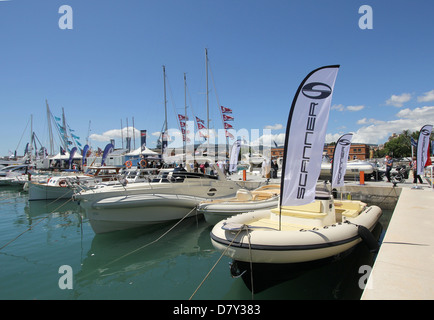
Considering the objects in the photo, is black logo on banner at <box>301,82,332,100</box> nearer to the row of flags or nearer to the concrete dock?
the row of flags

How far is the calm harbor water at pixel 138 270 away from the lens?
17.0 ft

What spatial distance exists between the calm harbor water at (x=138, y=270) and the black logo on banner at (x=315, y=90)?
12.6 feet

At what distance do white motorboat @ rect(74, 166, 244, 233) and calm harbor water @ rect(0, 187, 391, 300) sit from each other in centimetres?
54

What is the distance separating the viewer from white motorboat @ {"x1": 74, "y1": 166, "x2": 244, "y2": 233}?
8836 mm

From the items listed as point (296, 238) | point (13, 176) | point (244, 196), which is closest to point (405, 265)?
point (296, 238)

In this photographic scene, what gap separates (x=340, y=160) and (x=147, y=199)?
8.11 m

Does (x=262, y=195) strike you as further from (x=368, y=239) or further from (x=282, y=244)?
(x=282, y=244)

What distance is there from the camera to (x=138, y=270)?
6355 mm

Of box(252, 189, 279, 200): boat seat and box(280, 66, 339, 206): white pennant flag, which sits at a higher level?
box(280, 66, 339, 206): white pennant flag

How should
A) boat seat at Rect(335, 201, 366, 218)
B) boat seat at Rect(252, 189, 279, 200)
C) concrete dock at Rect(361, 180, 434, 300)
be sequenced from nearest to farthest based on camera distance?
1. concrete dock at Rect(361, 180, 434, 300)
2. boat seat at Rect(335, 201, 366, 218)
3. boat seat at Rect(252, 189, 279, 200)

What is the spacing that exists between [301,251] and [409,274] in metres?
1.60

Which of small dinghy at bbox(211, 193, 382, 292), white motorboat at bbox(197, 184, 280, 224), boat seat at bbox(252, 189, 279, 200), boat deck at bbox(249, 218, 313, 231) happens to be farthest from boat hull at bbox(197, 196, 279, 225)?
small dinghy at bbox(211, 193, 382, 292)
